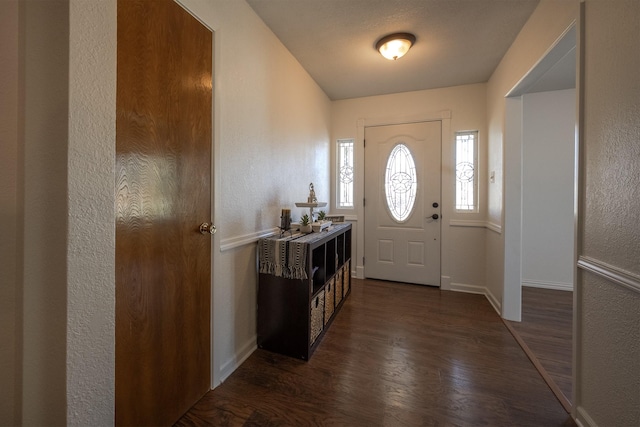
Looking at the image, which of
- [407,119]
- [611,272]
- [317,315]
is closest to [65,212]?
[317,315]

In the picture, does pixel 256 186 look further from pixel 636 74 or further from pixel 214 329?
pixel 636 74

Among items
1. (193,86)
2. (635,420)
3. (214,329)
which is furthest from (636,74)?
(214,329)

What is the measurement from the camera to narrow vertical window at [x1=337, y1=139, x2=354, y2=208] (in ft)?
12.9

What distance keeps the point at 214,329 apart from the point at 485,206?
3209 millimetres

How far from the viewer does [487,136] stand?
3.19 m

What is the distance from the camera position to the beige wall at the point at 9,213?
802 millimetres

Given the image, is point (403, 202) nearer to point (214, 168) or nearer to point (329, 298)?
point (329, 298)

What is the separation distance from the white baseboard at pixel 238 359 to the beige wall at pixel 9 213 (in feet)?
3.31

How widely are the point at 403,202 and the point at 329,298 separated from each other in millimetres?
1876

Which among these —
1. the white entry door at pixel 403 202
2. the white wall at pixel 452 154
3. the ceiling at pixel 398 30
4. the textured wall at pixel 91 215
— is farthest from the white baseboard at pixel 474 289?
the textured wall at pixel 91 215

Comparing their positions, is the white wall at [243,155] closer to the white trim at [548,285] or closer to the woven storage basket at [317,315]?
the woven storage basket at [317,315]

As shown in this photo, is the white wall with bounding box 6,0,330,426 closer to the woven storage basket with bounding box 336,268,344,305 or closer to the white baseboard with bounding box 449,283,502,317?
the woven storage basket with bounding box 336,268,344,305

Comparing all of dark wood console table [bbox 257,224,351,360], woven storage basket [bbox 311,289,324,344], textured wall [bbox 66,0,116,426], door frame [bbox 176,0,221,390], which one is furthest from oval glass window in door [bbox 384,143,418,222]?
textured wall [bbox 66,0,116,426]

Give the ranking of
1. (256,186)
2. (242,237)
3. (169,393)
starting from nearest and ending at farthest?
(169,393) < (242,237) < (256,186)
